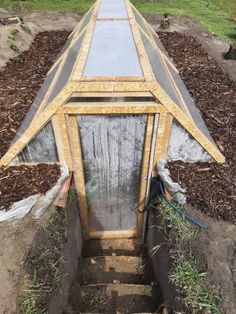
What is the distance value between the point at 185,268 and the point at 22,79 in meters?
6.47

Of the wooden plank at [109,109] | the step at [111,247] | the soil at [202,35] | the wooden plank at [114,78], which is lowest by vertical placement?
the step at [111,247]

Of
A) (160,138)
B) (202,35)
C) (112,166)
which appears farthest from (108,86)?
(202,35)

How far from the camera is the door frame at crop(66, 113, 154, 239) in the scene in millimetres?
4660

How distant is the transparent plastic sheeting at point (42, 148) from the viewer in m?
4.79

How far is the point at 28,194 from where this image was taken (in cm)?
489

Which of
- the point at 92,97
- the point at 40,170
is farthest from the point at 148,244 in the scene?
the point at 92,97

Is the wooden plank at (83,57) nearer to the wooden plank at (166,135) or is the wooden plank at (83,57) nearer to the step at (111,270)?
the wooden plank at (166,135)

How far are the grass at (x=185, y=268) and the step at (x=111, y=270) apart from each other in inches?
59.0

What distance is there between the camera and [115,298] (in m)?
5.25

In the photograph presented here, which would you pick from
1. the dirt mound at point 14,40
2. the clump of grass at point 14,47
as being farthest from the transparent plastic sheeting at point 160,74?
the clump of grass at point 14,47

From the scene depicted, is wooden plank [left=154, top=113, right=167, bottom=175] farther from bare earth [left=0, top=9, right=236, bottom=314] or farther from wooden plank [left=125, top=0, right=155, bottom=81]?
bare earth [left=0, top=9, right=236, bottom=314]

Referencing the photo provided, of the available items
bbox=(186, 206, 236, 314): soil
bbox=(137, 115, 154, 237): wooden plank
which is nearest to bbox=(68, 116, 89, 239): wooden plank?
bbox=(137, 115, 154, 237): wooden plank

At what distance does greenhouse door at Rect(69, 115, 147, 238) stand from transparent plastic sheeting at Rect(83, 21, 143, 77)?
643 millimetres

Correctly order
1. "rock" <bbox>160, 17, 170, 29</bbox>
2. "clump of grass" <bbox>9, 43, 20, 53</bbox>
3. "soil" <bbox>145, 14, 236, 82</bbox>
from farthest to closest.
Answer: "rock" <bbox>160, 17, 170, 29</bbox>, "soil" <bbox>145, 14, 236, 82</bbox>, "clump of grass" <bbox>9, 43, 20, 53</bbox>
